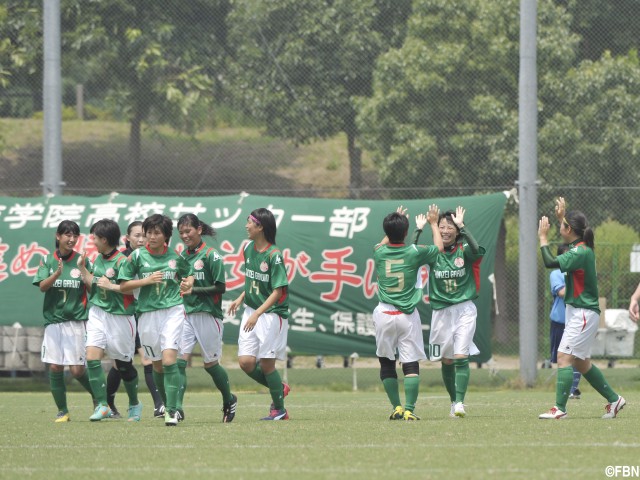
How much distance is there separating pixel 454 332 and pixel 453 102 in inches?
371

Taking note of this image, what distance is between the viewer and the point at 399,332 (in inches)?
424

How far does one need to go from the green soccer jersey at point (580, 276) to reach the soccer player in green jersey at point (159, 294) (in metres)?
3.33

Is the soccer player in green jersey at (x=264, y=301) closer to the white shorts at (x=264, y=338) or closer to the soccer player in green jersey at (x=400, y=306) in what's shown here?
the white shorts at (x=264, y=338)

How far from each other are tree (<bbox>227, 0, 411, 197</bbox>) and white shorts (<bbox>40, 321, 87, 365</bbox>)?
8359mm

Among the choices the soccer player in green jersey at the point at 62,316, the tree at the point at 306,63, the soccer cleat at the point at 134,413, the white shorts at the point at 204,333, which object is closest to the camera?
the white shorts at the point at 204,333

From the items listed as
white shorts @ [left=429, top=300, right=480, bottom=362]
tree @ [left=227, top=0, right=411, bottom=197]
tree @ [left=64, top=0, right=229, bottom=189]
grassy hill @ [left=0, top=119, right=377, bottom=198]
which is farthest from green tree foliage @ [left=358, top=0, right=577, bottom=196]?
white shorts @ [left=429, top=300, right=480, bottom=362]

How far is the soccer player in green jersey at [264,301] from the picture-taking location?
35.3 feet

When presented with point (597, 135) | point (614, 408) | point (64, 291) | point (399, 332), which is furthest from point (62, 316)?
point (597, 135)

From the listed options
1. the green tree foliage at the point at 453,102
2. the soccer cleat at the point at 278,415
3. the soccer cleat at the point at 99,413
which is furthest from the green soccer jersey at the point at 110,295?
the green tree foliage at the point at 453,102

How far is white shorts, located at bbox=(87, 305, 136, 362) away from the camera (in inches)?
437

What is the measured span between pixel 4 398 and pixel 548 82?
1049 centimetres

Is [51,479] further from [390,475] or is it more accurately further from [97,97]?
[97,97]

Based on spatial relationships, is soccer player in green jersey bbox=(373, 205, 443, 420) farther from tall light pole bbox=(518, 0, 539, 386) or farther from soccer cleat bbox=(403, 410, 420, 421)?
tall light pole bbox=(518, 0, 539, 386)

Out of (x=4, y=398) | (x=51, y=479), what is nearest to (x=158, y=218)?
(x=51, y=479)
